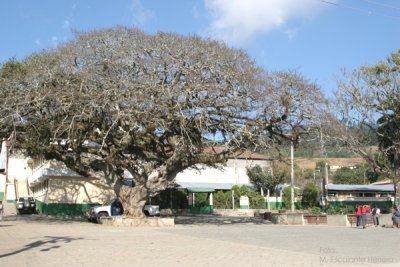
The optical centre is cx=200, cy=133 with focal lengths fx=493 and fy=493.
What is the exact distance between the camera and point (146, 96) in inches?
994

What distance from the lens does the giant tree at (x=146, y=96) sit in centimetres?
2553

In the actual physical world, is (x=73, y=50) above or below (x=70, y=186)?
above

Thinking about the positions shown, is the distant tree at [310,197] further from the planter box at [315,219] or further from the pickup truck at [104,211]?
the pickup truck at [104,211]

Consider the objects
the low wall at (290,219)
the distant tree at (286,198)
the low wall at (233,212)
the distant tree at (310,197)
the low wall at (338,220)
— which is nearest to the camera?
the low wall at (338,220)

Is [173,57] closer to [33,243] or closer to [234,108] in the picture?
[234,108]

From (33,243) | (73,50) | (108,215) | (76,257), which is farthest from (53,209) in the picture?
(76,257)

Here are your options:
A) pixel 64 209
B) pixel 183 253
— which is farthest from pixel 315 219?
pixel 183 253

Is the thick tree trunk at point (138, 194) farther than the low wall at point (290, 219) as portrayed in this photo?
No

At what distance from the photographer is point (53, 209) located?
4272 cm

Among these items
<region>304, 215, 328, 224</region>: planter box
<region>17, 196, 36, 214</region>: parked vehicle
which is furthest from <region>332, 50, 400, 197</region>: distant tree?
<region>17, 196, 36, 214</region>: parked vehicle

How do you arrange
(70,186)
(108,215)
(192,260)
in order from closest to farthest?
(192,260) < (108,215) < (70,186)

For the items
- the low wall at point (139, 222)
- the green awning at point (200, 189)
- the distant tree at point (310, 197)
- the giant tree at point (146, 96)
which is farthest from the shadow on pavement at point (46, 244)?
the distant tree at point (310, 197)

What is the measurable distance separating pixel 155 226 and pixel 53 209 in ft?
57.3

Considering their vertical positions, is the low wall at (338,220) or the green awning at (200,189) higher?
the green awning at (200,189)
